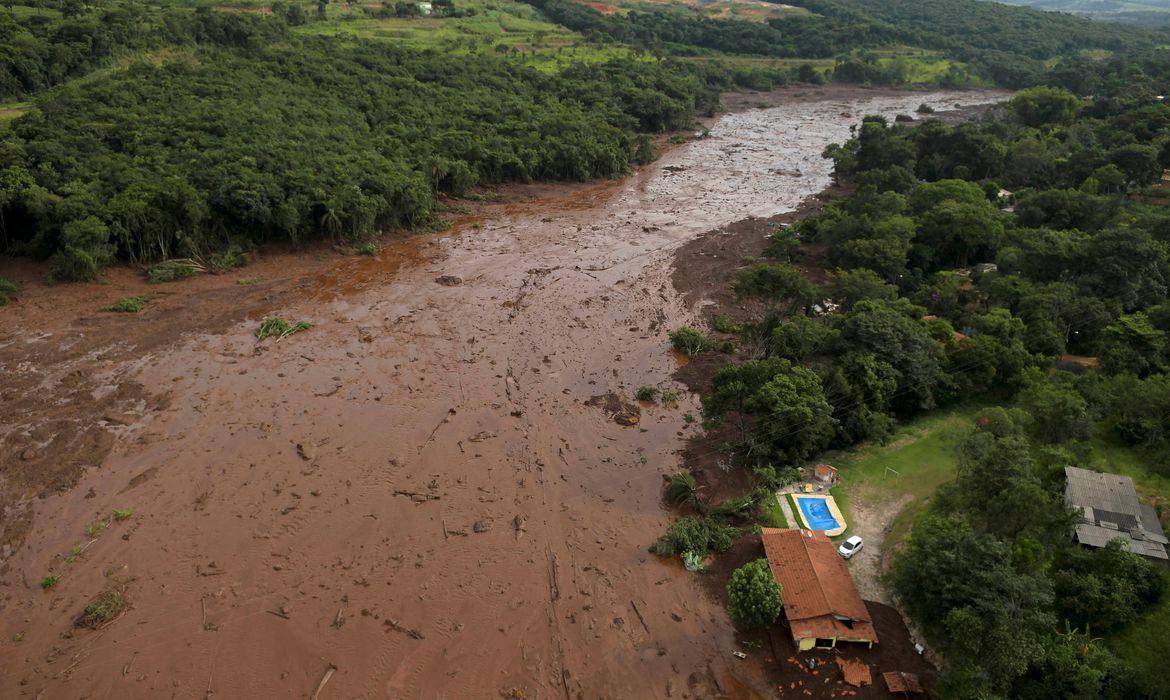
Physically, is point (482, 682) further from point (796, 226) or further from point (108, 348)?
point (796, 226)

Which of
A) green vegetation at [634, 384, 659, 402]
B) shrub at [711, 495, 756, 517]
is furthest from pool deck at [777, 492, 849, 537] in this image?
green vegetation at [634, 384, 659, 402]

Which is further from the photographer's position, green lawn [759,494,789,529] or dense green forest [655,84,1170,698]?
green lawn [759,494,789,529]

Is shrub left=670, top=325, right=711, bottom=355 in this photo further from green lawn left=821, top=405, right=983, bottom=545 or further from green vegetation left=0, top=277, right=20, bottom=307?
green vegetation left=0, top=277, right=20, bottom=307

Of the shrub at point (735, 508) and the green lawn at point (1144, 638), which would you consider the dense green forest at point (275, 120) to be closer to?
the shrub at point (735, 508)

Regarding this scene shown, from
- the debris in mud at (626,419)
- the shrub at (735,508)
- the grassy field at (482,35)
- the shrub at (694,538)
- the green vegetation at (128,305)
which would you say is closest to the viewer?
the shrub at (694,538)

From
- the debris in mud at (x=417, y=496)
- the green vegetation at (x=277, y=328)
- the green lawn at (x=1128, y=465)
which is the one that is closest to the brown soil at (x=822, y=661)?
the green lawn at (x=1128, y=465)

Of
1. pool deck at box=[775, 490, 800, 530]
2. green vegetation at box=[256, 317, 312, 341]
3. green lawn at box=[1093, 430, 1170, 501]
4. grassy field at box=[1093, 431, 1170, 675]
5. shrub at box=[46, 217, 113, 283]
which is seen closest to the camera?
grassy field at box=[1093, 431, 1170, 675]

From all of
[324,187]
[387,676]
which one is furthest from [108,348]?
[387,676]
